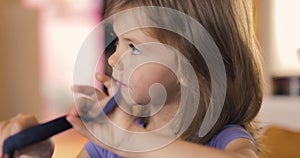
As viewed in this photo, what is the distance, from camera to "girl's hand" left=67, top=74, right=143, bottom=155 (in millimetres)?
459

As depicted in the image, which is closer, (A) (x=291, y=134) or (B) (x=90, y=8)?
(A) (x=291, y=134)

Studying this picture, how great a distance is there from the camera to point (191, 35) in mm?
552

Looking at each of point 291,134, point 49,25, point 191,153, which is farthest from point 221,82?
point 49,25

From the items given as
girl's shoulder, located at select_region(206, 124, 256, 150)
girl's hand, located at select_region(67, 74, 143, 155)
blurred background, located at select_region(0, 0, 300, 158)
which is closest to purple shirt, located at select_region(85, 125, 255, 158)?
girl's shoulder, located at select_region(206, 124, 256, 150)

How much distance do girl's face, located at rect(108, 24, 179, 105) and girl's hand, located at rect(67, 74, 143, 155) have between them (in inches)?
1.6

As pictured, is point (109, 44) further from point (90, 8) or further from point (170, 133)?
point (90, 8)

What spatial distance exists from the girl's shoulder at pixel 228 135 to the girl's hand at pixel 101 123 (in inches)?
4.8

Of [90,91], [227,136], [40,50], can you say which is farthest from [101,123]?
[40,50]

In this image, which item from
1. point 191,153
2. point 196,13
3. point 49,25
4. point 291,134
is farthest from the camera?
point 49,25

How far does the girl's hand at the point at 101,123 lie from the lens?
46 cm

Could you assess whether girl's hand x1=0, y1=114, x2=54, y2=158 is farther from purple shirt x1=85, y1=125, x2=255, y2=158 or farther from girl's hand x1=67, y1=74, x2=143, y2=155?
purple shirt x1=85, y1=125, x2=255, y2=158

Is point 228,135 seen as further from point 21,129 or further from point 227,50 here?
point 21,129

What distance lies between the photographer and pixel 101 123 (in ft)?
1.55

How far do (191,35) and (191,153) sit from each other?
0.14 metres
